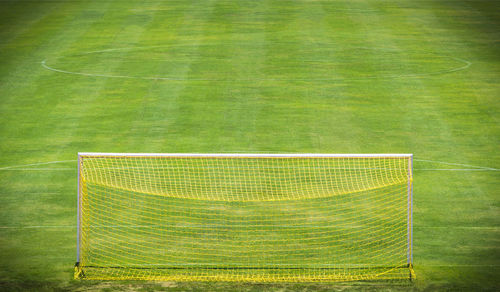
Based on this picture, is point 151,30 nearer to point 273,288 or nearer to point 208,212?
point 208,212

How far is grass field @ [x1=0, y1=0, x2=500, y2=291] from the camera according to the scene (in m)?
13.7

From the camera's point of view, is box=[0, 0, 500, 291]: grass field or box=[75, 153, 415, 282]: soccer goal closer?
box=[75, 153, 415, 282]: soccer goal

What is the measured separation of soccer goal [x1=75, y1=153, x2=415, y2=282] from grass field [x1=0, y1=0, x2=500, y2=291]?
0.49 m

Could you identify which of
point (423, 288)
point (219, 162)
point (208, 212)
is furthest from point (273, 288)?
point (219, 162)

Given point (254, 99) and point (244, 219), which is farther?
point (254, 99)

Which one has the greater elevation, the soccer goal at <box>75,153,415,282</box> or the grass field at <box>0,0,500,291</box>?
the soccer goal at <box>75,153,415,282</box>

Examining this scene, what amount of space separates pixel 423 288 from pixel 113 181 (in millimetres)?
7835

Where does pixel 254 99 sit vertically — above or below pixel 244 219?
below

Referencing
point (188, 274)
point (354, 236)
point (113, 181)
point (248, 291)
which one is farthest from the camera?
point (113, 181)

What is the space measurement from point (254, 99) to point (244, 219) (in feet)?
27.8

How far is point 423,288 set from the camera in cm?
1134

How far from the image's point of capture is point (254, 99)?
22734 mm

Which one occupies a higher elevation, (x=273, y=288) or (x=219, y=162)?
(x=273, y=288)

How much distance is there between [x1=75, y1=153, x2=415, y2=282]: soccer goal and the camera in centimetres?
1217
